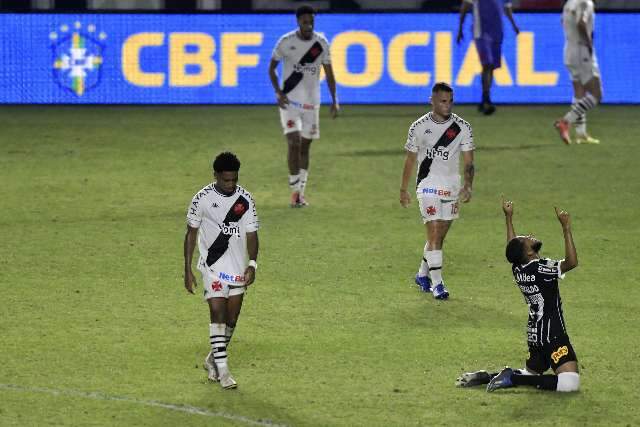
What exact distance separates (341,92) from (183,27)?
126 inches

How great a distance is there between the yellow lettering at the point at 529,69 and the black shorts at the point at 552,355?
17.1m

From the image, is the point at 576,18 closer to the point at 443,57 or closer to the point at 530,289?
the point at 443,57

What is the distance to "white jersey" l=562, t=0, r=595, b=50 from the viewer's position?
22.2m

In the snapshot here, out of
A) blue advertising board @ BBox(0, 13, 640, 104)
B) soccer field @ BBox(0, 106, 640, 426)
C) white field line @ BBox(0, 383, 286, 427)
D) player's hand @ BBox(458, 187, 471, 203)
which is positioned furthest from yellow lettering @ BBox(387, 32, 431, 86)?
white field line @ BBox(0, 383, 286, 427)

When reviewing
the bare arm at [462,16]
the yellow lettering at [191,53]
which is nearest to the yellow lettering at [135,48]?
the yellow lettering at [191,53]

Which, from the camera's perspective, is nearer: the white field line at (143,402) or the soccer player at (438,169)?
the white field line at (143,402)

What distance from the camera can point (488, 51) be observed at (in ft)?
81.7

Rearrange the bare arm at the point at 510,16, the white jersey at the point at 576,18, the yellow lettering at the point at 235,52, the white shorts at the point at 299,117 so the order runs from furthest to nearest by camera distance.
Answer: the yellow lettering at the point at 235,52
the bare arm at the point at 510,16
the white jersey at the point at 576,18
the white shorts at the point at 299,117

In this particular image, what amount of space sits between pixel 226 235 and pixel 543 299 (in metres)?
2.26

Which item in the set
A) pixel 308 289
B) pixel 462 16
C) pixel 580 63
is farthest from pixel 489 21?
pixel 308 289

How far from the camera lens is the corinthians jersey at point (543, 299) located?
988 centimetres

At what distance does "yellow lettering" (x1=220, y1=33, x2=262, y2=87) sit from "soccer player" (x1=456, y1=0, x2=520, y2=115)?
3.91 metres

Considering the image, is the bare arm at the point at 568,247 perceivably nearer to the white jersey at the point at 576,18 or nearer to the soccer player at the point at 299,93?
the soccer player at the point at 299,93

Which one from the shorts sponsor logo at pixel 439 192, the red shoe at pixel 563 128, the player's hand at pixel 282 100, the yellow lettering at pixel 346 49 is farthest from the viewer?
the yellow lettering at pixel 346 49
